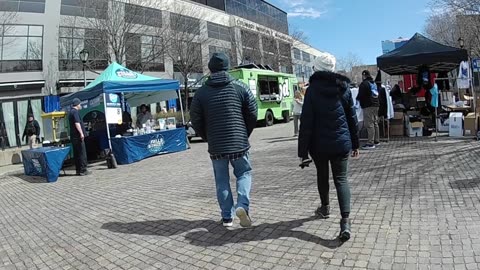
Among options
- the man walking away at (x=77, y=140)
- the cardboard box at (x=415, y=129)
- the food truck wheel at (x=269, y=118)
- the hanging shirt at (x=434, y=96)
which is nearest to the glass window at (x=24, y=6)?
the food truck wheel at (x=269, y=118)

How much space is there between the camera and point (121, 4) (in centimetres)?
2636

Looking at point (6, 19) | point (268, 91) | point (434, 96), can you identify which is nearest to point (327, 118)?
point (434, 96)

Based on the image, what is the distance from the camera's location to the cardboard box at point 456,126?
11297mm

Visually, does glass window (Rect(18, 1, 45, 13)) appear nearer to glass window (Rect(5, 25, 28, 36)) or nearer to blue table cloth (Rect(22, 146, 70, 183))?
glass window (Rect(5, 25, 28, 36))

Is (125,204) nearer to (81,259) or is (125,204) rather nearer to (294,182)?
(81,259)

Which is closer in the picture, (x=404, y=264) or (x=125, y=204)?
(x=404, y=264)

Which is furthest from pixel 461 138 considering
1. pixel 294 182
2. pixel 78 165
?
pixel 78 165

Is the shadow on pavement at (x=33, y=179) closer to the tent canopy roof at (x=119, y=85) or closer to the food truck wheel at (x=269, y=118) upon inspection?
the tent canopy roof at (x=119, y=85)

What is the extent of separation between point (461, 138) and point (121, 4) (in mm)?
22243

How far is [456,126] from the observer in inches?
447

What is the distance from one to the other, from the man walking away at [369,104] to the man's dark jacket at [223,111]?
6.12m

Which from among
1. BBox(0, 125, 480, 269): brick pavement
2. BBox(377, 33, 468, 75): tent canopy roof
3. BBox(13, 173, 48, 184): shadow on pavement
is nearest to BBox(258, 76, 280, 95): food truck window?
BBox(377, 33, 468, 75): tent canopy roof

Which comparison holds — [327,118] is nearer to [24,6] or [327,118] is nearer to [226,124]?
[226,124]

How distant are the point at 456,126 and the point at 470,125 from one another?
1.12ft
